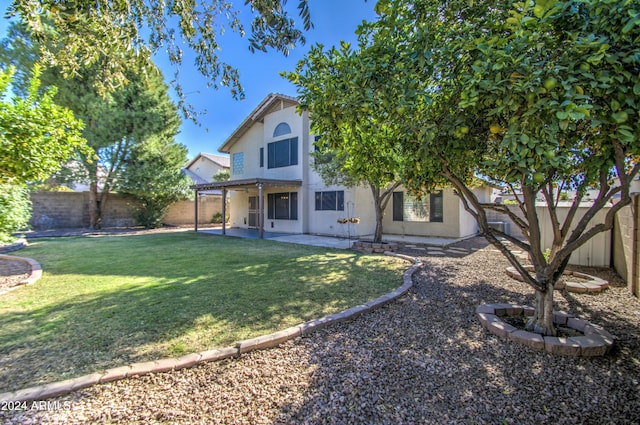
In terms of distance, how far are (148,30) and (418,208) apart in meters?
12.4

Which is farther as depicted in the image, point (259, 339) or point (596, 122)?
point (259, 339)

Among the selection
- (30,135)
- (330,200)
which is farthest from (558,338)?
(330,200)

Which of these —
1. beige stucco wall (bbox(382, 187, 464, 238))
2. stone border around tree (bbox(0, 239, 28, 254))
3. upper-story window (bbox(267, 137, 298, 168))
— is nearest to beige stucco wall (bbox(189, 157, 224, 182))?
upper-story window (bbox(267, 137, 298, 168))

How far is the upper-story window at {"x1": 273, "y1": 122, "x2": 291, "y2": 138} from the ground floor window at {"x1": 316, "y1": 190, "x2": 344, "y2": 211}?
12.3 feet

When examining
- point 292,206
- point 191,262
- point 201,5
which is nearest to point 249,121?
point 292,206

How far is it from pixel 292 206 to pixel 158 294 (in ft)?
35.0

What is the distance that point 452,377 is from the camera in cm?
277

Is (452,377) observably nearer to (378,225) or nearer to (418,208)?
(378,225)

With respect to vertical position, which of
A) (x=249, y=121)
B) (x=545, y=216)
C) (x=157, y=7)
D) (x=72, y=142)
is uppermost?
(x=249, y=121)

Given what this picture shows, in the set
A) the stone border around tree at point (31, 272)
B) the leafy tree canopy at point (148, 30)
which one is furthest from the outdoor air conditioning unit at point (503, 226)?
the stone border around tree at point (31, 272)

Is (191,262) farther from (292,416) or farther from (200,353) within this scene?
(292,416)

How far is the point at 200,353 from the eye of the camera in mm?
3045

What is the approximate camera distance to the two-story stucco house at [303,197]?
538 inches

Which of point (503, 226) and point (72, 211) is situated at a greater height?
point (72, 211)
